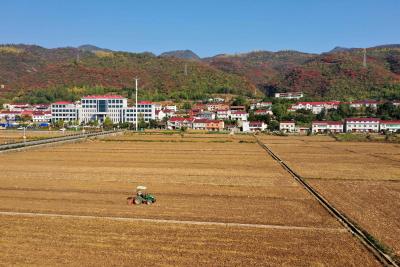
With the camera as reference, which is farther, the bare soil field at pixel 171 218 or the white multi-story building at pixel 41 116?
the white multi-story building at pixel 41 116

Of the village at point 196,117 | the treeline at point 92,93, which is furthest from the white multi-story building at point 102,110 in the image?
the treeline at point 92,93

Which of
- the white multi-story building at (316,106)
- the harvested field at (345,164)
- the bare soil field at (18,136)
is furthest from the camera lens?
the white multi-story building at (316,106)

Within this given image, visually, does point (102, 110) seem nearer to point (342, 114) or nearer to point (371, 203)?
point (342, 114)

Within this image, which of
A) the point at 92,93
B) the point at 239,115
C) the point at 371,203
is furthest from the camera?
the point at 92,93

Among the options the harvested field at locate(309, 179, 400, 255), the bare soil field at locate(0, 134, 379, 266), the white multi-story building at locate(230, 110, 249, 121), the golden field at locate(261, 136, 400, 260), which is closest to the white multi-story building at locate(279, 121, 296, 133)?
the white multi-story building at locate(230, 110, 249, 121)

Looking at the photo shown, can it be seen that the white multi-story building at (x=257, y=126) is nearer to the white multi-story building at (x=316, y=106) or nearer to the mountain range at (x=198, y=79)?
the white multi-story building at (x=316, y=106)

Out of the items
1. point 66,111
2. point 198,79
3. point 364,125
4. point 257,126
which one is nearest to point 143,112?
point 66,111

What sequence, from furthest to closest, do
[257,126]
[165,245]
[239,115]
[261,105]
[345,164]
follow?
[261,105] < [239,115] < [257,126] < [345,164] < [165,245]

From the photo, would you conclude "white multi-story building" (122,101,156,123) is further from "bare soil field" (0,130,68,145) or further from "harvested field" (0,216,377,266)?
"harvested field" (0,216,377,266)
